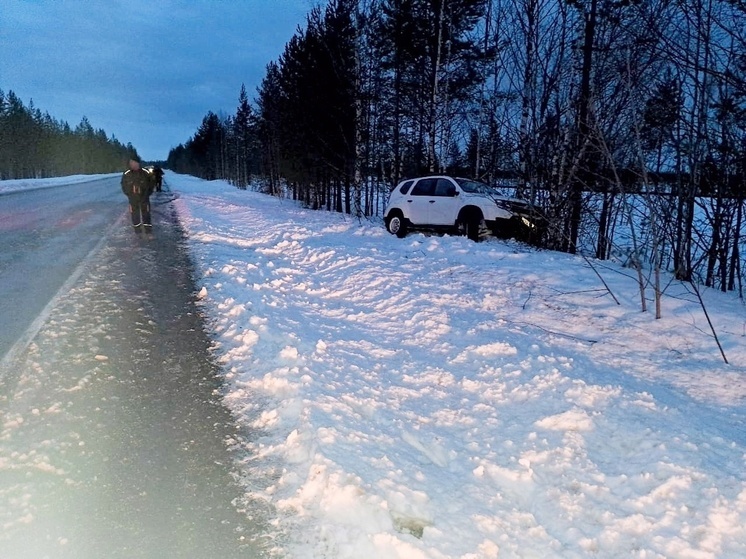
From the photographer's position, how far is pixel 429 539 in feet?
8.77

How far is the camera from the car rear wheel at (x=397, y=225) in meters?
14.7

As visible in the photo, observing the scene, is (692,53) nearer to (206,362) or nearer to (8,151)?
(206,362)

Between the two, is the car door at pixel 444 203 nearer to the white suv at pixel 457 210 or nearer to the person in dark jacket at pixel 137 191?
the white suv at pixel 457 210

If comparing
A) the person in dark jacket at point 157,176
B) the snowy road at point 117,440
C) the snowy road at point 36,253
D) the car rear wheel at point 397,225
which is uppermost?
the person in dark jacket at point 157,176

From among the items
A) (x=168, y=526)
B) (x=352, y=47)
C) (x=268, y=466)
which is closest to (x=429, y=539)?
(x=268, y=466)

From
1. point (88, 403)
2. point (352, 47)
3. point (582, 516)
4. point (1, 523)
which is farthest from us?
point (352, 47)

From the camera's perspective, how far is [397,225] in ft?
49.3

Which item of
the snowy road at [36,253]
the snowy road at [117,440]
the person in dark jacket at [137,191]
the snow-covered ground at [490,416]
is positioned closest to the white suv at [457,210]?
the snow-covered ground at [490,416]

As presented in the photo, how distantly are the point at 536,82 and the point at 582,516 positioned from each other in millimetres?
10815

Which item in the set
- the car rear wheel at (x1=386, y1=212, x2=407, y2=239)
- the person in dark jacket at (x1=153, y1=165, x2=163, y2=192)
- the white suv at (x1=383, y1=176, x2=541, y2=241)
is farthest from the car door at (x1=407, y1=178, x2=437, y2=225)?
the person in dark jacket at (x1=153, y1=165, x2=163, y2=192)

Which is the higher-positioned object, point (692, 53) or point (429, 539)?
point (692, 53)

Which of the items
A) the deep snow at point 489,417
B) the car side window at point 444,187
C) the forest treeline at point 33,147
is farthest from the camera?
the forest treeline at point 33,147

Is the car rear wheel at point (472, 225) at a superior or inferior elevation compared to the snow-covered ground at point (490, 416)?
superior

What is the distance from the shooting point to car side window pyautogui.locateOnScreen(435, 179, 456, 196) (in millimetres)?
13363
